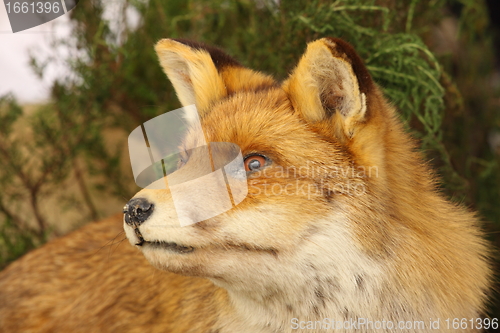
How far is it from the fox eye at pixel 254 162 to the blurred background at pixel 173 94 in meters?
1.82

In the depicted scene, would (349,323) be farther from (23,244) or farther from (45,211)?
(45,211)

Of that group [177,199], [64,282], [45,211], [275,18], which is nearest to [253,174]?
[177,199]

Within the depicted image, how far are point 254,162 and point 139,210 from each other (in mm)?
600

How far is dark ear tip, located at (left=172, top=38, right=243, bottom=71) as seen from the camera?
2.91 metres

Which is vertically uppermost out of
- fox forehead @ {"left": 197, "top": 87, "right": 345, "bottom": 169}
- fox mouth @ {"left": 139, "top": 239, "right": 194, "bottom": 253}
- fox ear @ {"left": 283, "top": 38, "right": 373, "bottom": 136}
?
fox ear @ {"left": 283, "top": 38, "right": 373, "bottom": 136}

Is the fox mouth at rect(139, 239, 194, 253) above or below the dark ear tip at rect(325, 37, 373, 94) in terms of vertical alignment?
below

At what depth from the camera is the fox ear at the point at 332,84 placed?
7.20ft

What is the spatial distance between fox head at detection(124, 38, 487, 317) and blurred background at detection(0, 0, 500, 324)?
1.49 meters

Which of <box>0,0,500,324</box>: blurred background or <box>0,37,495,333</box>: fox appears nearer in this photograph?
<box>0,37,495,333</box>: fox

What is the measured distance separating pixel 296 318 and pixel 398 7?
2.99 m

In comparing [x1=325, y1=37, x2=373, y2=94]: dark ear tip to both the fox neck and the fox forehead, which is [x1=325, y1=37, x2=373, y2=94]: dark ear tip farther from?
the fox neck

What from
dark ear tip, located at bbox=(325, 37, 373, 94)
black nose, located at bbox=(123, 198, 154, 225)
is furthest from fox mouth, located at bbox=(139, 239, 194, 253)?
dark ear tip, located at bbox=(325, 37, 373, 94)

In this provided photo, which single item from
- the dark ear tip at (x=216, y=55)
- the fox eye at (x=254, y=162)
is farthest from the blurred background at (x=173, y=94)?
the fox eye at (x=254, y=162)

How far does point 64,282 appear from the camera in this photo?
11.5 ft
